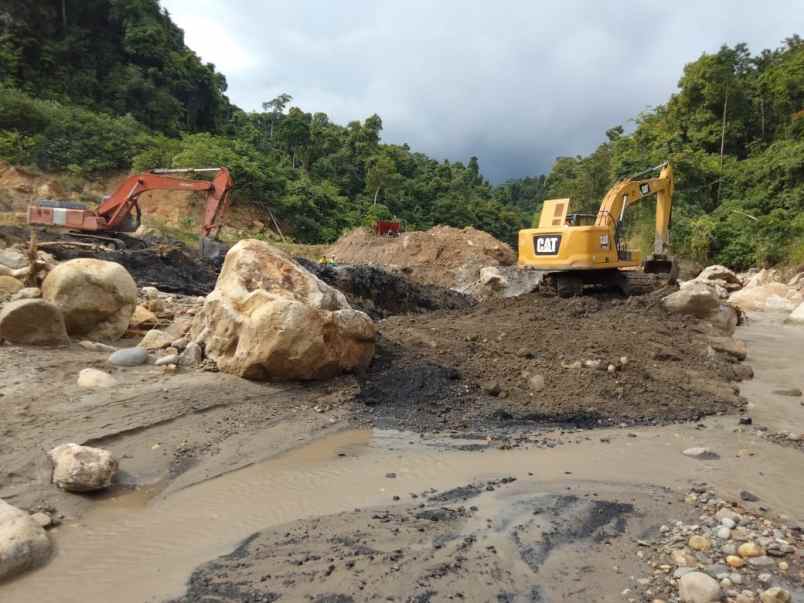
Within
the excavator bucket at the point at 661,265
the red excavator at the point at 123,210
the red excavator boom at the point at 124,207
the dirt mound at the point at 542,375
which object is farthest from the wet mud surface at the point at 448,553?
the red excavator boom at the point at 124,207

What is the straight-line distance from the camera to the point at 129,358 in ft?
18.2

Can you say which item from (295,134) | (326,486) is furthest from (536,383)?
(295,134)

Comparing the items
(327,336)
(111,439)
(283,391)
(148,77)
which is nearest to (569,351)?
(327,336)

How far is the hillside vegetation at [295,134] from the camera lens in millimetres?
24875

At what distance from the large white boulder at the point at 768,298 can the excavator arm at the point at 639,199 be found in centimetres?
433

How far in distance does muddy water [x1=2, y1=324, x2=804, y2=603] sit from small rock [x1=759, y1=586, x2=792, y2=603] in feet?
4.27

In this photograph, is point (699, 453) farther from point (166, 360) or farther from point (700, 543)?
point (166, 360)

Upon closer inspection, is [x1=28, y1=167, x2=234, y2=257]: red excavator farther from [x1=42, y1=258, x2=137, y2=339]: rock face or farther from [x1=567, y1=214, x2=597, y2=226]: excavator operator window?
[x1=567, y1=214, x2=597, y2=226]: excavator operator window

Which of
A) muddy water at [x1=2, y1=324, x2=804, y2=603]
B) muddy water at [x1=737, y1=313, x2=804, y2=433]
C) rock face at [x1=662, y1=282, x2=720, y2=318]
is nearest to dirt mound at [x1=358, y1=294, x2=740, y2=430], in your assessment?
muddy water at [x1=737, y1=313, x2=804, y2=433]

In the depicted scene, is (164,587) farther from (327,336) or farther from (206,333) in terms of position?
(206,333)

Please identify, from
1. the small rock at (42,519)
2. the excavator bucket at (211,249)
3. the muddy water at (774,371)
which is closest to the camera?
the small rock at (42,519)

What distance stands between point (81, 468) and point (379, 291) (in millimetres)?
10155

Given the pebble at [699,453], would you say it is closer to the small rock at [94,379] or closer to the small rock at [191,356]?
the small rock at [191,356]

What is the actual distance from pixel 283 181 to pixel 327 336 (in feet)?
95.9
